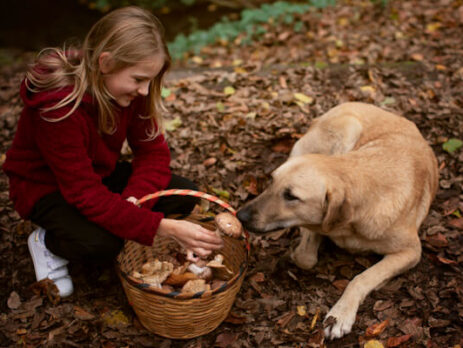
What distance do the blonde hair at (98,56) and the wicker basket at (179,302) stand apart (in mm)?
841

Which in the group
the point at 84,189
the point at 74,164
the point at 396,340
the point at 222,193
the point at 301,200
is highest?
the point at 74,164

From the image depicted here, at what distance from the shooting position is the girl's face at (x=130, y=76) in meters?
2.76

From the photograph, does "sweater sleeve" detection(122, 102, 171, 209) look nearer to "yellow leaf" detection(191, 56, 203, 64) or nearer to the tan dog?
the tan dog

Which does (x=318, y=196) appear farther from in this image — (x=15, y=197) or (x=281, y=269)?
(x=15, y=197)

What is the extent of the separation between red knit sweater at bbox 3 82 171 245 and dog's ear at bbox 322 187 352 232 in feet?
3.92

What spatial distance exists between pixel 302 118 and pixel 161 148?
2116 mm

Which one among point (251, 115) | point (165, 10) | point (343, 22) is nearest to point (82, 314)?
point (251, 115)

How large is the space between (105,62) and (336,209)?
6.24 ft

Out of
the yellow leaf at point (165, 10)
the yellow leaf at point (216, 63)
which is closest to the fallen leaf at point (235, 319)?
the yellow leaf at point (216, 63)

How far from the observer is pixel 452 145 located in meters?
4.70

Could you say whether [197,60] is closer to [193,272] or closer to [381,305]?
[193,272]

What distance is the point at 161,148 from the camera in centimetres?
368

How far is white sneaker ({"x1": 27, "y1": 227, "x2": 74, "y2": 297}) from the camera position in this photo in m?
3.33

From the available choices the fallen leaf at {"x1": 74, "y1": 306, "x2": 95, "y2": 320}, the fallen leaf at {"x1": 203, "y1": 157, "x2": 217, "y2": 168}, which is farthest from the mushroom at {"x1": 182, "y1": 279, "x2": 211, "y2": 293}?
the fallen leaf at {"x1": 203, "y1": 157, "x2": 217, "y2": 168}
